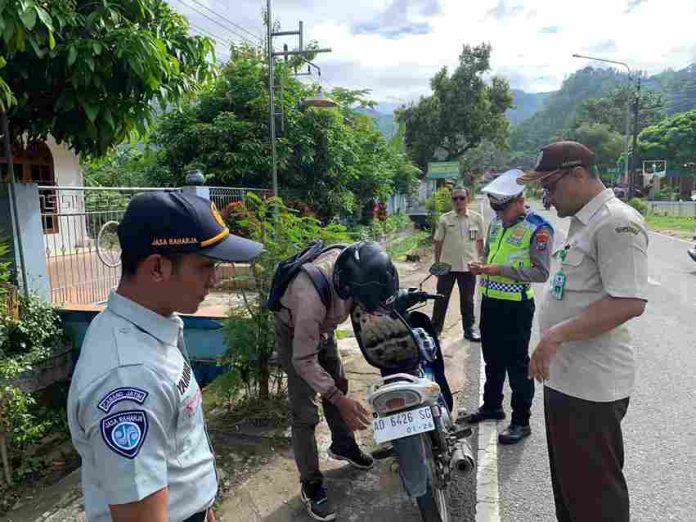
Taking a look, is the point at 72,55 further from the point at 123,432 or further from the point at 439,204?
the point at 439,204

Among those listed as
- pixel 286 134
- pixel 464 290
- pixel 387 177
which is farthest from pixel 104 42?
pixel 387 177

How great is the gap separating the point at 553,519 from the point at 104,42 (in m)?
4.00

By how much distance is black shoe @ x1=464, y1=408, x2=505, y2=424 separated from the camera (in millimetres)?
3922

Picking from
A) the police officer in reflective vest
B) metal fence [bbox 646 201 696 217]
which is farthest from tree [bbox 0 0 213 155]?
metal fence [bbox 646 201 696 217]

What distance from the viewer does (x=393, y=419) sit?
2.28 meters

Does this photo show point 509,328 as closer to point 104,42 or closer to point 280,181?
point 104,42

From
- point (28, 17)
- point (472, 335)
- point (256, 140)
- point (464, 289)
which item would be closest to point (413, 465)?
point (28, 17)

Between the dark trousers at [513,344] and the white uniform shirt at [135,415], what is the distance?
2.78 meters

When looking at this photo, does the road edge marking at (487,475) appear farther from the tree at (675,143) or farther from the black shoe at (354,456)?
the tree at (675,143)

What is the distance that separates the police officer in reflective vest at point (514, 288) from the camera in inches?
143

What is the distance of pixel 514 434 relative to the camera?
3.63 m

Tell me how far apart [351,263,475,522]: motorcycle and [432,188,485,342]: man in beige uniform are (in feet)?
11.3

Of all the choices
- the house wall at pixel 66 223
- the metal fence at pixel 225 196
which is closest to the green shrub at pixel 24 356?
the house wall at pixel 66 223

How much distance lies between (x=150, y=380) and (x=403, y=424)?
4.60ft
